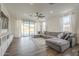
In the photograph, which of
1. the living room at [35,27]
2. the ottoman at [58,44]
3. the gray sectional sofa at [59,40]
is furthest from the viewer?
the ottoman at [58,44]

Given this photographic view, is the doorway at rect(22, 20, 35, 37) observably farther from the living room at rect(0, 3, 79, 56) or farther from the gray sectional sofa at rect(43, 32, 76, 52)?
the gray sectional sofa at rect(43, 32, 76, 52)

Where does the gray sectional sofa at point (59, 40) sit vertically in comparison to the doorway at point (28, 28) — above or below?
below

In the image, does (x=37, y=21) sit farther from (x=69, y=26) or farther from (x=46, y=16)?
(x=69, y=26)

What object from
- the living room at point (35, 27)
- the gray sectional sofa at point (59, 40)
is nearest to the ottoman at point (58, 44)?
the gray sectional sofa at point (59, 40)

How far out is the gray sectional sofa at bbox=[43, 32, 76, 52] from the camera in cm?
241

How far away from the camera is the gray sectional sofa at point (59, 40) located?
2.41 m

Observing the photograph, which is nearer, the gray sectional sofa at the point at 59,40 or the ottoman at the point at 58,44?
the gray sectional sofa at the point at 59,40

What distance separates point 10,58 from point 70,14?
75.2 inches

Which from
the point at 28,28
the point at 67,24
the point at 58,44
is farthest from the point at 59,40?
the point at 28,28

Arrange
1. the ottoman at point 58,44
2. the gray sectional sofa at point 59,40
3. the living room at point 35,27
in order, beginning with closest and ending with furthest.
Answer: the living room at point 35,27, the gray sectional sofa at point 59,40, the ottoman at point 58,44

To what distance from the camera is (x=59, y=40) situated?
2752mm

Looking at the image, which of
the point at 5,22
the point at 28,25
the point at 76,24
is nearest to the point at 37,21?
the point at 28,25

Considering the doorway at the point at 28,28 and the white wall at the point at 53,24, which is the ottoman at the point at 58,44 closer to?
the white wall at the point at 53,24

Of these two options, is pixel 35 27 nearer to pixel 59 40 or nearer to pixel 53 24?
pixel 53 24
